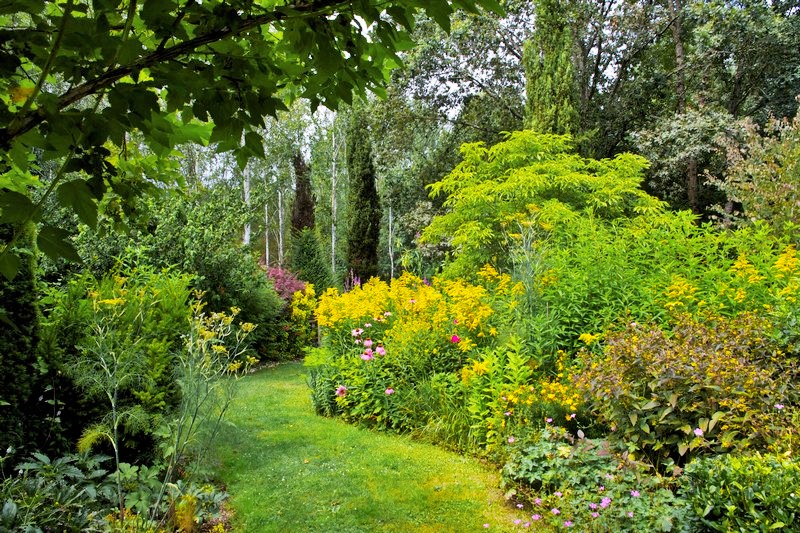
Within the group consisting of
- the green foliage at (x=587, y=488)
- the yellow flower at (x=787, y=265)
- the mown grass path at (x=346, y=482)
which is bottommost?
the mown grass path at (x=346, y=482)

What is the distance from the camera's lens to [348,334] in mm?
5652

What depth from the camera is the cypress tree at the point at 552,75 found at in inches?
386

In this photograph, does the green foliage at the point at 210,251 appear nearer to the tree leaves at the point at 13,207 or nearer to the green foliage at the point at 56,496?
the green foliage at the point at 56,496

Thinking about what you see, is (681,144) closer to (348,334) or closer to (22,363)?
(348,334)

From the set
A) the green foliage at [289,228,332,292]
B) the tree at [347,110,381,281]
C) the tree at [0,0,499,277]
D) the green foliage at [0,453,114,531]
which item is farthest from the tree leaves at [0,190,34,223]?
the tree at [347,110,381,281]

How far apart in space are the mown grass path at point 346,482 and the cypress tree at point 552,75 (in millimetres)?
7448

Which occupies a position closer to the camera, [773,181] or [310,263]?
[773,181]

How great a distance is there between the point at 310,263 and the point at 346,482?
34.9 ft

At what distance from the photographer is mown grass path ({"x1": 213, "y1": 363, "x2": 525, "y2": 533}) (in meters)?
3.06

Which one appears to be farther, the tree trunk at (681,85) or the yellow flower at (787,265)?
the tree trunk at (681,85)

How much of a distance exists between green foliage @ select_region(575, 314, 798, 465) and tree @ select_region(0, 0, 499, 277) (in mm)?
2773

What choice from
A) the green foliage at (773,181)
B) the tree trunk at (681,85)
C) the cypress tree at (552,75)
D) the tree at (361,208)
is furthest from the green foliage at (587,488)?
the tree at (361,208)

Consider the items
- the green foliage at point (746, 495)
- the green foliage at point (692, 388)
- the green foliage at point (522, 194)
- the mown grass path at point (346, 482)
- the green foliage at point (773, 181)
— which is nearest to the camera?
the green foliage at point (746, 495)

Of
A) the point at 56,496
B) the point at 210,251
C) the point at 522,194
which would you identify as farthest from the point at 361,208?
the point at 56,496
